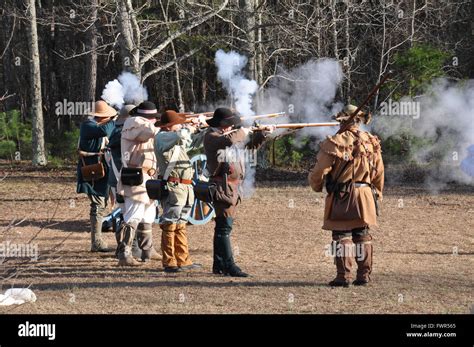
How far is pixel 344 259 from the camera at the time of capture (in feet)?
28.6

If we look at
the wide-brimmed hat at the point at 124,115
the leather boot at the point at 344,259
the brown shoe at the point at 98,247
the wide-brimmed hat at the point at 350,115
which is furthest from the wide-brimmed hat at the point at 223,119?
the brown shoe at the point at 98,247

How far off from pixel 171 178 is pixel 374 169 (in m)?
2.30

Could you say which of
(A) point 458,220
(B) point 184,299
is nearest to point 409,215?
(A) point 458,220

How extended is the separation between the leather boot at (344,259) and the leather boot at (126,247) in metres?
2.63

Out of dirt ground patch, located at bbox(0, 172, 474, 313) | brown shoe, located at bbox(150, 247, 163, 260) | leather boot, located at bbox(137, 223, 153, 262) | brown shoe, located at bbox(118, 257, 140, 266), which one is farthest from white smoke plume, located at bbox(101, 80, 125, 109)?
brown shoe, located at bbox(118, 257, 140, 266)

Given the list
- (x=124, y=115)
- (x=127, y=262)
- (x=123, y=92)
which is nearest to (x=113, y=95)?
(x=123, y=92)

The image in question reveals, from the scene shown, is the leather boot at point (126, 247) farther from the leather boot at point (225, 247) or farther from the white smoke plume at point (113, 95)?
the white smoke plume at point (113, 95)

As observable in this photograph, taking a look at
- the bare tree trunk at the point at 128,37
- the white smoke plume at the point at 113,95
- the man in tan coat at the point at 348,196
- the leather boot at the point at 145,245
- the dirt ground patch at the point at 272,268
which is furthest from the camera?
the bare tree trunk at the point at 128,37

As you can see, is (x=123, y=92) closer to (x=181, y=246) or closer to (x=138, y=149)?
(x=138, y=149)

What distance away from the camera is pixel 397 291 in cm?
868

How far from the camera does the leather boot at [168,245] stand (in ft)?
32.0

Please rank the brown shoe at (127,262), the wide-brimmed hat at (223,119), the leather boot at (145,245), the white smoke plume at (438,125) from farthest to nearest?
the white smoke plume at (438,125)
the leather boot at (145,245)
the brown shoe at (127,262)
the wide-brimmed hat at (223,119)

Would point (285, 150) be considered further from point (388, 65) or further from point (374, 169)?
point (374, 169)

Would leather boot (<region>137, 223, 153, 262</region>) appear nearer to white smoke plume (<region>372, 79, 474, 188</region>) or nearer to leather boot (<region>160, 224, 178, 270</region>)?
leather boot (<region>160, 224, 178, 270</region>)
